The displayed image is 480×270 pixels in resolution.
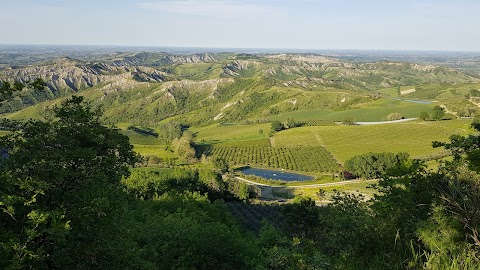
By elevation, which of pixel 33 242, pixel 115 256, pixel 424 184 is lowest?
pixel 115 256

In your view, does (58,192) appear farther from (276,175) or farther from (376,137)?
(376,137)

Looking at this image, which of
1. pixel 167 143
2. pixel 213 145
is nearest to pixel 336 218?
pixel 213 145

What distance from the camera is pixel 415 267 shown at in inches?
360

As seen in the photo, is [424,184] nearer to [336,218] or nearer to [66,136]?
[336,218]

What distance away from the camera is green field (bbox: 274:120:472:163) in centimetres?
13575

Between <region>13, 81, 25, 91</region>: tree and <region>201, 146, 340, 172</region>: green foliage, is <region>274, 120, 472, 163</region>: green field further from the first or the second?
<region>13, 81, 25, 91</region>: tree

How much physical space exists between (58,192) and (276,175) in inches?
4713

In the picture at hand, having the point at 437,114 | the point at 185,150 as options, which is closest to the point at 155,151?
the point at 185,150

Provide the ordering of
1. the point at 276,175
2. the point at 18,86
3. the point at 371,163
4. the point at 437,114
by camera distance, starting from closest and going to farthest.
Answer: the point at 18,86, the point at 371,163, the point at 276,175, the point at 437,114

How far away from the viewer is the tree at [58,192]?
43.2ft

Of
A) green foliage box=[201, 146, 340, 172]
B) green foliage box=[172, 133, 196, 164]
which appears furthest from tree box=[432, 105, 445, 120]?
green foliage box=[172, 133, 196, 164]

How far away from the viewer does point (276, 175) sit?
13300 cm

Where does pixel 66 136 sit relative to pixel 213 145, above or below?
above

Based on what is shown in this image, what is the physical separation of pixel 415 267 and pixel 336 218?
10.3 meters
